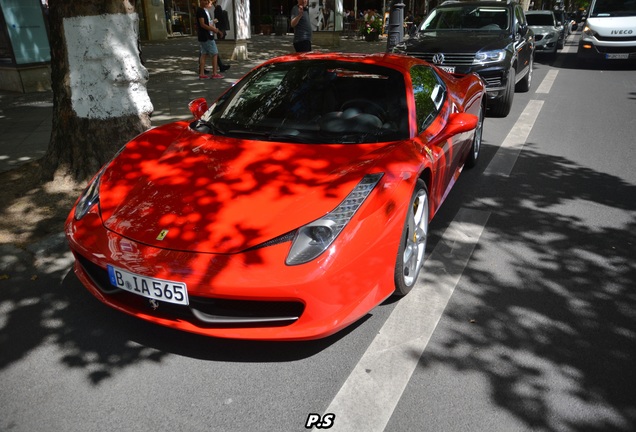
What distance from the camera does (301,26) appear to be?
10.1m

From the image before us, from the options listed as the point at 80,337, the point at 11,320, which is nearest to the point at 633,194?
the point at 80,337

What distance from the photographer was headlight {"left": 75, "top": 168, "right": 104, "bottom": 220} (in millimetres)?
3068

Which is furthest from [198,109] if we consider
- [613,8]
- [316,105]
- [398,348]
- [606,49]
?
[613,8]

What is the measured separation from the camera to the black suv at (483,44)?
26.5 feet

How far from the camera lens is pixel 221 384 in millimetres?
2574

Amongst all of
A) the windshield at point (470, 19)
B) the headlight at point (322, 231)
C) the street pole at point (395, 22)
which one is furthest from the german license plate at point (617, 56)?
the headlight at point (322, 231)

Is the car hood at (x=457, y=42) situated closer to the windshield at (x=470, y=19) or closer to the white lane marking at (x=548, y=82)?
the windshield at (x=470, y=19)

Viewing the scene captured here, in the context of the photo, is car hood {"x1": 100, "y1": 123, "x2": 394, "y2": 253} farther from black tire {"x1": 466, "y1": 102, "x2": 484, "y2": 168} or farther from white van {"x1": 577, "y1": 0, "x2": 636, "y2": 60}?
white van {"x1": 577, "y1": 0, "x2": 636, "y2": 60}

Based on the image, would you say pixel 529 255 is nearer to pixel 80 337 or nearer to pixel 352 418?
pixel 352 418

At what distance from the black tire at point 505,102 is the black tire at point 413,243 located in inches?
216

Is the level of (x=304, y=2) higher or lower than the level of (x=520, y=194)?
higher

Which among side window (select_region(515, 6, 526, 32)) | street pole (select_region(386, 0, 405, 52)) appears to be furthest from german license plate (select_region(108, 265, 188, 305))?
street pole (select_region(386, 0, 405, 52))

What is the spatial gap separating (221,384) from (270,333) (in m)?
0.37

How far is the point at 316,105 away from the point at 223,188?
117 cm
